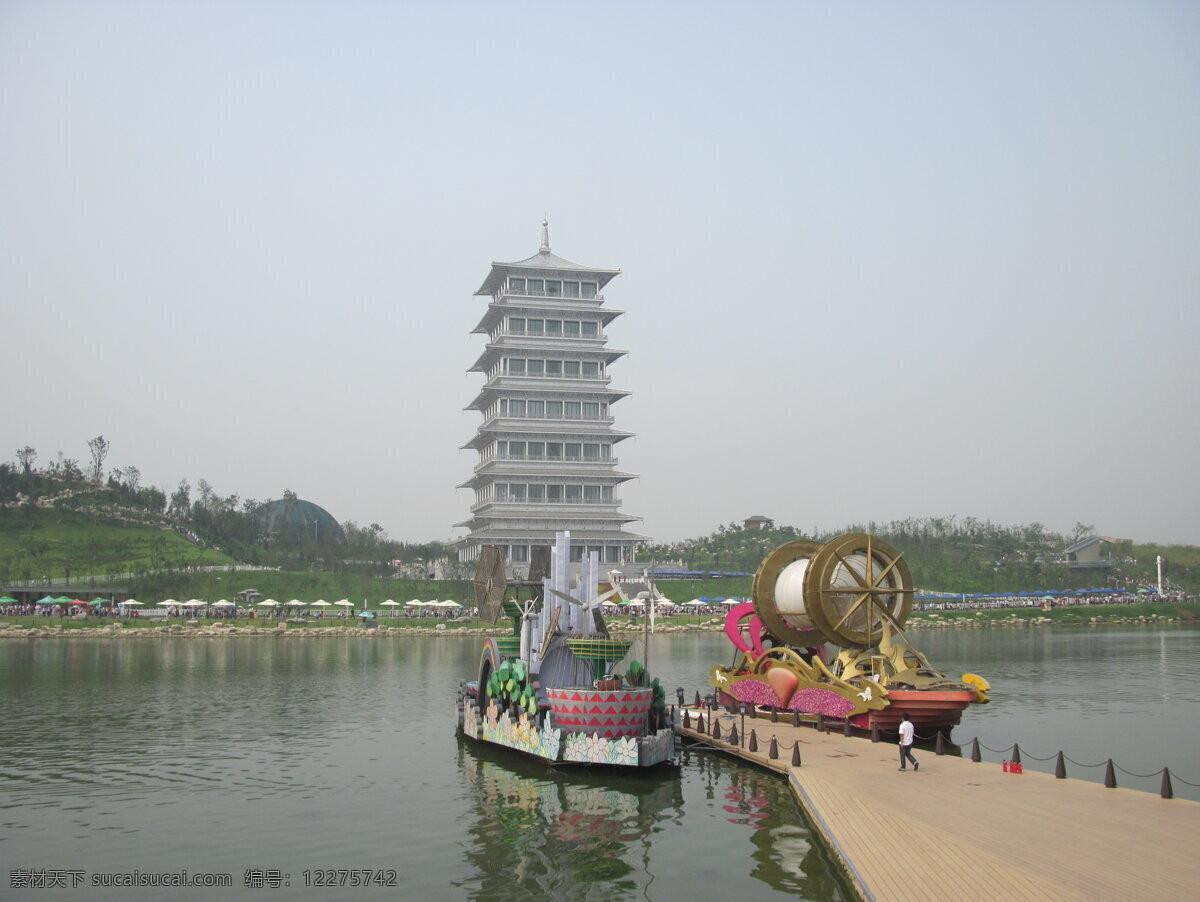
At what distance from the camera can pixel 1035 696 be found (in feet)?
145

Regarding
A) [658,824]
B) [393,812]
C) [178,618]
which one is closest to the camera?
[658,824]

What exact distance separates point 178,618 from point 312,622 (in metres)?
10.4

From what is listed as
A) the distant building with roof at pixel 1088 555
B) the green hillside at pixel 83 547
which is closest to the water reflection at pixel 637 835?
the green hillside at pixel 83 547

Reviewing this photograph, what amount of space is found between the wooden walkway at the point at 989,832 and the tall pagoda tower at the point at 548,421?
7758cm

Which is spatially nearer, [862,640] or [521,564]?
[862,640]

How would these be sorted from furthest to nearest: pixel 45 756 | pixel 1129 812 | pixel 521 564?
1. pixel 521 564
2. pixel 45 756
3. pixel 1129 812

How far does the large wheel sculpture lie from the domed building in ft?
335

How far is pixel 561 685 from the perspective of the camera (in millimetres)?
27641

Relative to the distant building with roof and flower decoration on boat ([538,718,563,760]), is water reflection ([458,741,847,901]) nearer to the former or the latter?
flower decoration on boat ([538,718,563,760])

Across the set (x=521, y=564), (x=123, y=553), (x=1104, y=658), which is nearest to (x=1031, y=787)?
(x=1104, y=658)

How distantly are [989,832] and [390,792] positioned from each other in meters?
14.0

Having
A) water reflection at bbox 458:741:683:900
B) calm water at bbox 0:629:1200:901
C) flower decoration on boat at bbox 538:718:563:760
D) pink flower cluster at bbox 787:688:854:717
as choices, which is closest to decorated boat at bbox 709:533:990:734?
pink flower cluster at bbox 787:688:854:717

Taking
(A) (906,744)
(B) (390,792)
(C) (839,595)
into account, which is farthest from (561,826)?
(C) (839,595)

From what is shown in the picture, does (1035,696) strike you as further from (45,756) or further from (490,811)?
(45,756)
